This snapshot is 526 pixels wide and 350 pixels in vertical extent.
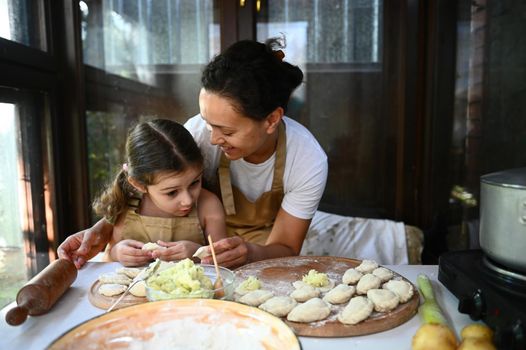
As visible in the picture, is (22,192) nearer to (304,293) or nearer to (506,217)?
(304,293)

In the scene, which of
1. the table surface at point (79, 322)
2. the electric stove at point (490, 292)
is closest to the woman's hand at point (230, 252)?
the table surface at point (79, 322)

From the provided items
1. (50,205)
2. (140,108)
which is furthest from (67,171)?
(140,108)

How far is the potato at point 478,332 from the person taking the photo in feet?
2.86

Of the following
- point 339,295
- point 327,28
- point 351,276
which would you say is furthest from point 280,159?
point 327,28

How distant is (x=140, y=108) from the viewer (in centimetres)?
296

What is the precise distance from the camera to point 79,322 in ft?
3.36

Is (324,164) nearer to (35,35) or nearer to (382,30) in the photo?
(382,30)

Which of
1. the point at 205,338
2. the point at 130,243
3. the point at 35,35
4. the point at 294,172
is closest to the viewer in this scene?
the point at 205,338

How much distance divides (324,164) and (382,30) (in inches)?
56.7

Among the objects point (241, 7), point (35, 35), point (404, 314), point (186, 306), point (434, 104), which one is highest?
point (241, 7)

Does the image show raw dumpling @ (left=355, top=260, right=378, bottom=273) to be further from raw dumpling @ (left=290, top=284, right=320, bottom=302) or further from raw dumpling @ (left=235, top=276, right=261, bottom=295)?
raw dumpling @ (left=235, top=276, right=261, bottom=295)

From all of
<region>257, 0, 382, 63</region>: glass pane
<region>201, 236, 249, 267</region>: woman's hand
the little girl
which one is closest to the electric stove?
<region>201, 236, 249, 267</region>: woman's hand

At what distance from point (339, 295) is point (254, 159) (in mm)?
879

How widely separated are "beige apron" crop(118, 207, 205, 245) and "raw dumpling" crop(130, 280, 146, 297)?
0.55 meters
